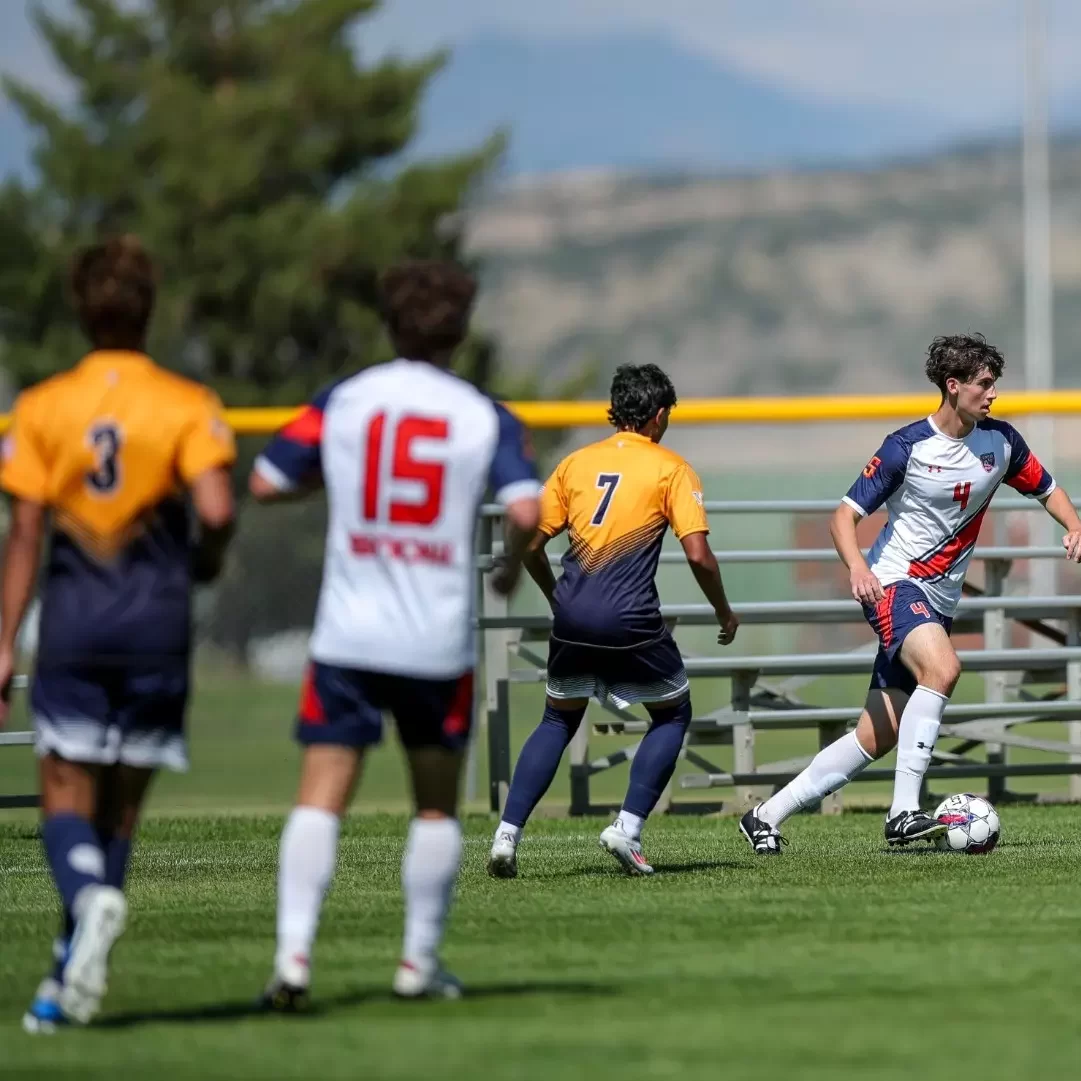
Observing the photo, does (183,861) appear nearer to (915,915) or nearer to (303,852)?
(915,915)

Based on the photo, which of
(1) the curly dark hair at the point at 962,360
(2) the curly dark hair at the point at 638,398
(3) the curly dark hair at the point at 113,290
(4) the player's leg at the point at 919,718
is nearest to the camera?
(3) the curly dark hair at the point at 113,290

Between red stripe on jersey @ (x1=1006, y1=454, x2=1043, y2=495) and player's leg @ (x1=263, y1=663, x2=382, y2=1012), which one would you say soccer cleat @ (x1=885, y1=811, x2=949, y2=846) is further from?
player's leg @ (x1=263, y1=663, x2=382, y2=1012)

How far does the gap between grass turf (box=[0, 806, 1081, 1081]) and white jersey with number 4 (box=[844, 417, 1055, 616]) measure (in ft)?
3.38

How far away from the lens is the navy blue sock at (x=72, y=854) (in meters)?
4.86

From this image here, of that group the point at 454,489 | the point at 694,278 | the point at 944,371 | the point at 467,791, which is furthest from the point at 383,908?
the point at 694,278

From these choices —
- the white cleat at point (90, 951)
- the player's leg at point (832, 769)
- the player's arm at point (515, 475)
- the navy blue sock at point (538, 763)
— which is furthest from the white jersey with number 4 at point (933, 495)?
the white cleat at point (90, 951)

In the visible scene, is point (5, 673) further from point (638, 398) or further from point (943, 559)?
point (943, 559)

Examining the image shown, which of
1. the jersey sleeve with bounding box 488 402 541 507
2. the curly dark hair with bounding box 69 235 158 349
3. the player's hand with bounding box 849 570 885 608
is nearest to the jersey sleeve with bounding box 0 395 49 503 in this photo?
the curly dark hair with bounding box 69 235 158 349

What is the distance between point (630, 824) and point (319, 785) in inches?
112

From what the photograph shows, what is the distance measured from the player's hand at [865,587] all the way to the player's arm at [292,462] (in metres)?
3.38

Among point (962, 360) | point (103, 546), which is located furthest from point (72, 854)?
point (962, 360)

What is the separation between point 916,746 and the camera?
8344mm

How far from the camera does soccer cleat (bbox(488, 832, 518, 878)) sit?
25.2ft

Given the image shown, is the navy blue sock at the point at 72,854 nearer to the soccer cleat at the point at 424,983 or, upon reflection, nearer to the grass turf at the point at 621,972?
the grass turf at the point at 621,972
